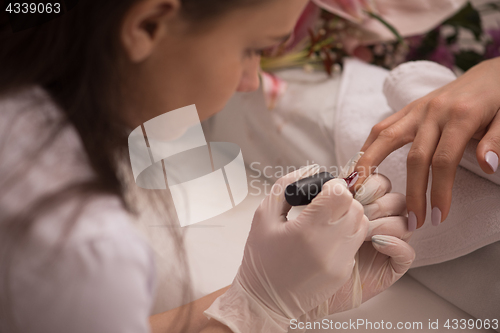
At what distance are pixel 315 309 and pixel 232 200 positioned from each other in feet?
0.69

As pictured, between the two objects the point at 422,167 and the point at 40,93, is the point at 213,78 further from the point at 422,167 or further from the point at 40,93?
the point at 422,167

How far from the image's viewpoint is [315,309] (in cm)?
49

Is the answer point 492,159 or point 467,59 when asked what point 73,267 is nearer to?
point 492,159

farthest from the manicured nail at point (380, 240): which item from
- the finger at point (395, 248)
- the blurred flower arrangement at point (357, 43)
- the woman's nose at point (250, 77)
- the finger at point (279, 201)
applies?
the blurred flower arrangement at point (357, 43)

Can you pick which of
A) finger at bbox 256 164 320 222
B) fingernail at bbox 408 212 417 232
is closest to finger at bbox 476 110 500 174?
fingernail at bbox 408 212 417 232

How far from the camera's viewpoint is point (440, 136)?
50 cm

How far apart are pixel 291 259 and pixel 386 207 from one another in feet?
0.48

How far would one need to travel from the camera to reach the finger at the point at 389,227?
0.46 metres

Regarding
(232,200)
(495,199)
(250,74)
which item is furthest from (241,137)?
(495,199)

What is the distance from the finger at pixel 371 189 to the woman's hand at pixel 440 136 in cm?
2

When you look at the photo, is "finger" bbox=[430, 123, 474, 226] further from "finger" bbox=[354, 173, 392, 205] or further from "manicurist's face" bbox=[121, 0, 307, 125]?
"manicurist's face" bbox=[121, 0, 307, 125]

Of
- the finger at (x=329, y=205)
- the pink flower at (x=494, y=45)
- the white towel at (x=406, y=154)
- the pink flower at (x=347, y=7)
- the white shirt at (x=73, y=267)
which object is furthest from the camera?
the pink flower at (x=494, y=45)

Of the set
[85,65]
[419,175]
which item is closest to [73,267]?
[85,65]

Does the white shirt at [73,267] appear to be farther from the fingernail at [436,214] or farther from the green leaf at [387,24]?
the green leaf at [387,24]
